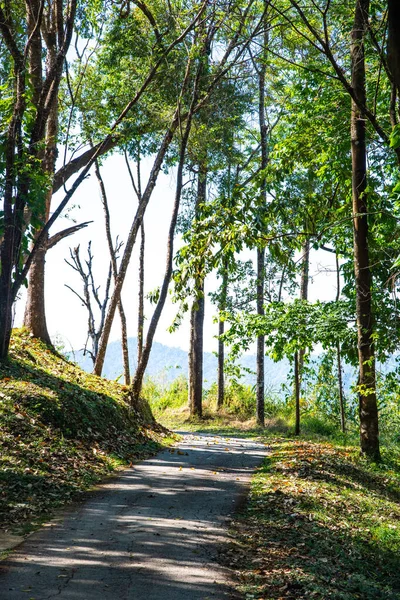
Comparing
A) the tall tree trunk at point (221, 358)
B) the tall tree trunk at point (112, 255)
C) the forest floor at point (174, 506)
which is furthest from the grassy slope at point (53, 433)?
the tall tree trunk at point (221, 358)

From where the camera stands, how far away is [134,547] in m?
5.75

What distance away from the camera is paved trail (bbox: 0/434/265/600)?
4703 millimetres

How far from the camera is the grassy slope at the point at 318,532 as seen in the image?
5422 millimetres

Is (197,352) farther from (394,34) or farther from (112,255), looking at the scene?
(394,34)

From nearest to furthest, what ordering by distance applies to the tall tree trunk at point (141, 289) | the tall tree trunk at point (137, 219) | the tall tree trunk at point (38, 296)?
1. the tall tree trunk at point (38, 296)
2. the tall tree trunk at point (137, 219)
3. the tall tree trunk at point (141, 289)

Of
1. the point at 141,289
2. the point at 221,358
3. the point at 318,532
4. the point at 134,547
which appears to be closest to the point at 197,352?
the point at 221,358

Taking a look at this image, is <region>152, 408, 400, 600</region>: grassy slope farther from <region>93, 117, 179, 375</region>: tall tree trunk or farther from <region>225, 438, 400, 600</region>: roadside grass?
<region>93, 117, 179, 375</region>: tall tree trunk

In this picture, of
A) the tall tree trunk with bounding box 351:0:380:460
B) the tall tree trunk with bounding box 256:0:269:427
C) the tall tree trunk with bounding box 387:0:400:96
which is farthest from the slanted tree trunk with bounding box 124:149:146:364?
the tall tree trunk with bounding box 387:0:400:96

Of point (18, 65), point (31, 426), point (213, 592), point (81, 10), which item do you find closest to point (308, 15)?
point (81, 10)

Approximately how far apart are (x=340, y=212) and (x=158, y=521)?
29.9ft

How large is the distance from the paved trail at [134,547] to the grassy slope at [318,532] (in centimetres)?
34

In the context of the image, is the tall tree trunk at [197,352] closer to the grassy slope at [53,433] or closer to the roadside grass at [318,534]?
the grassy slope at [53,433]

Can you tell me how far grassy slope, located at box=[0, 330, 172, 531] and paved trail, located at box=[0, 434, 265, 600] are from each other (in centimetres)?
52

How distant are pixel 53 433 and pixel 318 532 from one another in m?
4.87
